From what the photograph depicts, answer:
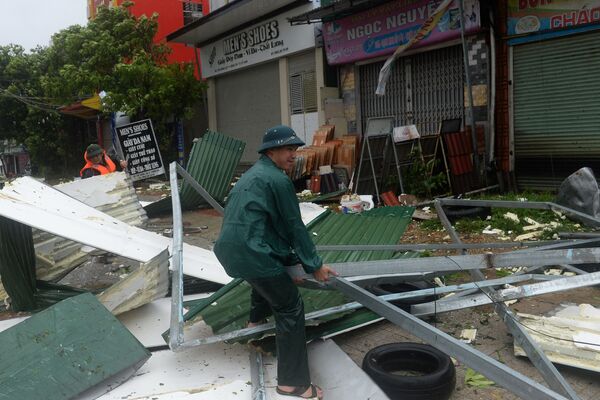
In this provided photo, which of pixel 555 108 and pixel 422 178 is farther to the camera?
pixel 422 178

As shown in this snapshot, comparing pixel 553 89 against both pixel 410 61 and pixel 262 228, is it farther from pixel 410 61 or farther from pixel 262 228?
pixel 262 228

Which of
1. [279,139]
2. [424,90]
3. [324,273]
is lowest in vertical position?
[324,273]

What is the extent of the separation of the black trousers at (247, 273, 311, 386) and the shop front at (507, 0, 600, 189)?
7192mm

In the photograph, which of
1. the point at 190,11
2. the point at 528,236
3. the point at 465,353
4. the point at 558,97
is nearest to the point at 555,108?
the point at 558,97

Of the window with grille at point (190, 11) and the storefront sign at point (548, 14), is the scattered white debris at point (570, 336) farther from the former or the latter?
the window with grille at point (190, 11)

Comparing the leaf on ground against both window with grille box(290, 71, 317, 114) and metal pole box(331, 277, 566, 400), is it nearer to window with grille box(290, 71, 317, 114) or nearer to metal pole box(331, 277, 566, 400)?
metal pole box(331, 277, 566, 400)

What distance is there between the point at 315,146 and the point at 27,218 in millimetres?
8211

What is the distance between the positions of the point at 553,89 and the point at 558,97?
16cm

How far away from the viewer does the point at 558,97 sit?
28.1ft

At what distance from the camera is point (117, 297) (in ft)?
12.8

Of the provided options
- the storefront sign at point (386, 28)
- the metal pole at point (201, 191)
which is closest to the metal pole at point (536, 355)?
the metal pole at point (201, 191)

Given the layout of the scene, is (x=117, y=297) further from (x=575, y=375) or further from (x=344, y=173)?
(x=344, y=173)

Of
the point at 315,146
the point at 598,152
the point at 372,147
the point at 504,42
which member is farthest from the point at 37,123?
the point at 598,152

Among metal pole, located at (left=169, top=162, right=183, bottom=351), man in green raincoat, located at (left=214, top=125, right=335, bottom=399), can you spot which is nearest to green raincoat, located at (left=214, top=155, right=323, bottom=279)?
man in green raincoat, located at (left=214, top=125, right=335, bottom=399)
